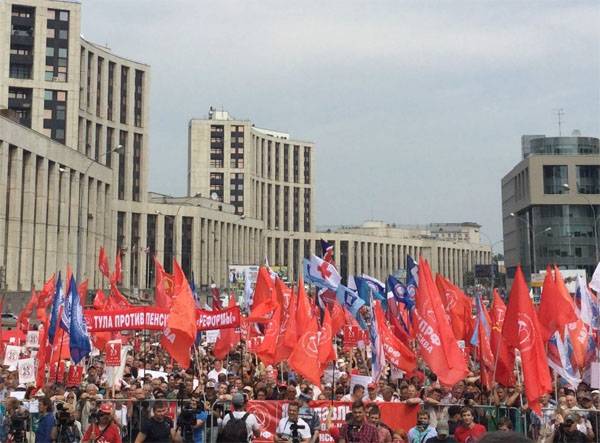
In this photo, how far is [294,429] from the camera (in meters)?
10.9

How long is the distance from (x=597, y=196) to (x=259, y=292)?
70.5 meters

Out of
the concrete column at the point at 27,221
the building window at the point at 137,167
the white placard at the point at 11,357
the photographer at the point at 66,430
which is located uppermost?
the building window at the point at 137,167

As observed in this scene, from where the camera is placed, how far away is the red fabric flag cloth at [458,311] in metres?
22.3

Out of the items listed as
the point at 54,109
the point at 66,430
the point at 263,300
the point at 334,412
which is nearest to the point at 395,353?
the point at 334,412

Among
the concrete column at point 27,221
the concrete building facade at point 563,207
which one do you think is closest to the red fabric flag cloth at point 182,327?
the concrete column at point 27,221

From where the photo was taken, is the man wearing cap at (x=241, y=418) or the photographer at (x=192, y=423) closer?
the man wearing cap at (x=241, y=418)

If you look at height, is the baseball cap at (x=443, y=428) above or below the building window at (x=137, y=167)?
below

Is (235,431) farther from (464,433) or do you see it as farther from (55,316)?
(55,316)

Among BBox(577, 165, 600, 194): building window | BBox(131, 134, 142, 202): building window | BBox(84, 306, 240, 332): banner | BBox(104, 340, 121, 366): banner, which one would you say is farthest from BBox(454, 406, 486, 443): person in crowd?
BBox(131, 134, 142, 202): building window

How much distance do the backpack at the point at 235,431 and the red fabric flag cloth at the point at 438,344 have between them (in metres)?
4.19

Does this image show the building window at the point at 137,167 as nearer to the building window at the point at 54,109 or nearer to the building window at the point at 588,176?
the building window at the point at 54,109

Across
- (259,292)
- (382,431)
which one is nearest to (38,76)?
(259,292)

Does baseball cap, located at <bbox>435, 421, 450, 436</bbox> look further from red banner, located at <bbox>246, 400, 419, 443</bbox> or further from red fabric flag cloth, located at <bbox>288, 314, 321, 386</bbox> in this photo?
red fabric flag cloth, located at <bbox>288, 314, 321, 386</bbox>

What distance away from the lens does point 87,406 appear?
42.9 ft
